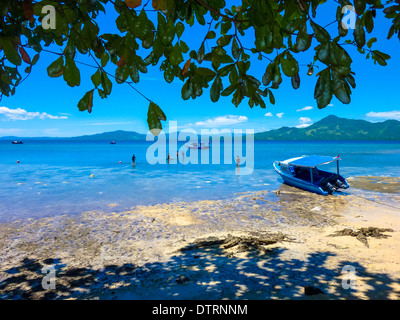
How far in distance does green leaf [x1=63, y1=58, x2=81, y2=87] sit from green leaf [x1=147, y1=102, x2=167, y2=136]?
73cm

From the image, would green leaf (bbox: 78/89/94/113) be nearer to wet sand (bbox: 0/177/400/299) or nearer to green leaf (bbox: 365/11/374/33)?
green leaf (bbox: 365/11/374/33)

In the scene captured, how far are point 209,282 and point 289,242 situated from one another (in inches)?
169

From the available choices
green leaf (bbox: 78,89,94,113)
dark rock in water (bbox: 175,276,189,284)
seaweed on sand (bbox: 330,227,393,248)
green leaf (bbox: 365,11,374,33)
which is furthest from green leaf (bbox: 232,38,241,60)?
seaweed on sand (bbox: 330,227,393,248)

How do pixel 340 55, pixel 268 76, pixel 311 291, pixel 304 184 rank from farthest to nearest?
pixel 304 184
pixel 311 291
pixel 268 76
pixel 340 55

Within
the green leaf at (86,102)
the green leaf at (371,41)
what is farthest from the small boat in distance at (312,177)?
the green leaf at (86,102)

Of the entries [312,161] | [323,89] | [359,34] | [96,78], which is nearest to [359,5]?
[359,34]

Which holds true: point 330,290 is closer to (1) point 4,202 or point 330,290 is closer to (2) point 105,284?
(2) point 105,284

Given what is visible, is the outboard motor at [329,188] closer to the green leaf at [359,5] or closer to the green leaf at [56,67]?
the green leaf at [359,5]

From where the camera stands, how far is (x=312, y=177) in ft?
63.7

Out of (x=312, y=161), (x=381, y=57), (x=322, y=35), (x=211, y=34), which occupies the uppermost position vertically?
(x=211, y=34)

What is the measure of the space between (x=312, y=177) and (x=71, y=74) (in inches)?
803

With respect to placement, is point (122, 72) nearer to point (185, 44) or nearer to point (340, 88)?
point (185, 44)

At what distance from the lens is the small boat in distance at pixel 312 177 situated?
62.7ft
